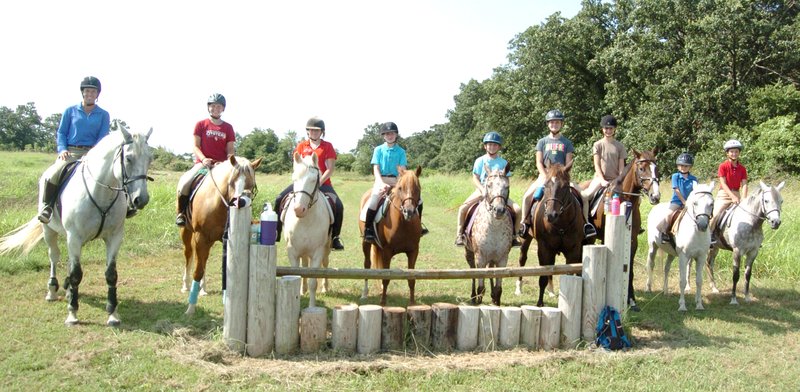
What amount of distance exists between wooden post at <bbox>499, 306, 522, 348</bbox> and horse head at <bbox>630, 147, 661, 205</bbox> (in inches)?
126

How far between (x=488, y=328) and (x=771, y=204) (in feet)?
17.6

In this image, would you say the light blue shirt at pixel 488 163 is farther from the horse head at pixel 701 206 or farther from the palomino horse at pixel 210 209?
the palomino horse at pixel 210 209

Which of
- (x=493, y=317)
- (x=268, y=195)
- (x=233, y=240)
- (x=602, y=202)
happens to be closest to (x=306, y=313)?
(x=233, y=240)

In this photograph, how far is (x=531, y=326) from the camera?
18.3 ft

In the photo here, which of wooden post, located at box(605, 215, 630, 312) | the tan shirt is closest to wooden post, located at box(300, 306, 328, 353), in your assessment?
wooden post, located at box(605, 215, 630, 312)

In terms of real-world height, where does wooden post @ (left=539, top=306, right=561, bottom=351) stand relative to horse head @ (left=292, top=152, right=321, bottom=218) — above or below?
below

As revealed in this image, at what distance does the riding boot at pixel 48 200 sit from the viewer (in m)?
6.52

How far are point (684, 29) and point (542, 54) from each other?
9528 millimetres

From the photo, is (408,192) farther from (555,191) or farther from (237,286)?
(237,286)

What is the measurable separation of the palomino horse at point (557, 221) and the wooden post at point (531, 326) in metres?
1.25

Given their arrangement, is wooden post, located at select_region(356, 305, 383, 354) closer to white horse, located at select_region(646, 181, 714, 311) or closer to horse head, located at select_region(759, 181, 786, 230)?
white horse, located at select_region(646, 181, 714, 311)

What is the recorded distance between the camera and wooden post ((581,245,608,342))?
5645 mm

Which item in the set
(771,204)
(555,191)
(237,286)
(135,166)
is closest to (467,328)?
(555,191)

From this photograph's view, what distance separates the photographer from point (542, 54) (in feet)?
111
